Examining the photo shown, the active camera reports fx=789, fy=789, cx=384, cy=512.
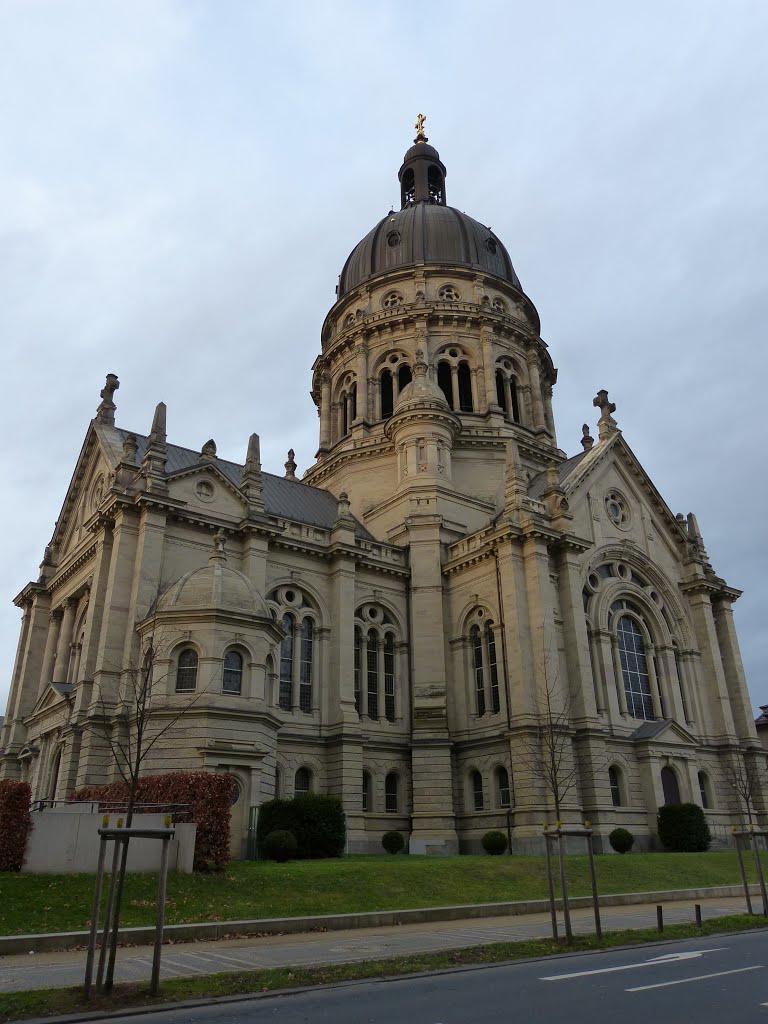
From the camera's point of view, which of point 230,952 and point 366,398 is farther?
point 366,398

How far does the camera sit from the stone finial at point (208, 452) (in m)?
37.4

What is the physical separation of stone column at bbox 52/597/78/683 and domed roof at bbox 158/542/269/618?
1037 centimetres

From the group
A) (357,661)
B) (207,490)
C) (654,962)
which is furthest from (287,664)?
(654,962)

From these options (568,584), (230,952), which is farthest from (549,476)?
(230,952)

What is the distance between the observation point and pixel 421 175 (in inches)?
2817

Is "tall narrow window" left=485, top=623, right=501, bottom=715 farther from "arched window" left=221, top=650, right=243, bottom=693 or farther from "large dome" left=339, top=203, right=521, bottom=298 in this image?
A: "large dome" left=339, top=203, right=521, bottom=298

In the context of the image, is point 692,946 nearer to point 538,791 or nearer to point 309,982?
point 309,982

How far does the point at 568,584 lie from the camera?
129 feet

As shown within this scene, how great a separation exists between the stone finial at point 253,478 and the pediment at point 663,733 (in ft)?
71.9

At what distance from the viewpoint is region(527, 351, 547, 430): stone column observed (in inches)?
2244

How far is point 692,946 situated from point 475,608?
26.0 metres

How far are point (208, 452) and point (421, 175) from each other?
148ft

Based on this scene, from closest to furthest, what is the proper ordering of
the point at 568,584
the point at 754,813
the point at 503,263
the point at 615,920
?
the point at 615,920
the point at 568,584
the point at 754,813
the point at 503,263

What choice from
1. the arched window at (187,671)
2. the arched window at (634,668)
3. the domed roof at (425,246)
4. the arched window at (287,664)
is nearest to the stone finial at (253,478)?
the arched window at (287,664)
